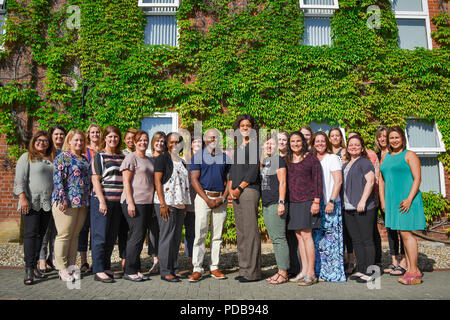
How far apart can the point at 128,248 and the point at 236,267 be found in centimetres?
196

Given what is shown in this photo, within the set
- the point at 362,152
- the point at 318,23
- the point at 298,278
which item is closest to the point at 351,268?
the point at 298,278

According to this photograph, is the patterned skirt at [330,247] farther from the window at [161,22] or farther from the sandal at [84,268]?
the window at [161,22]

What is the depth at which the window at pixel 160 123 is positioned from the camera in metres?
7.65

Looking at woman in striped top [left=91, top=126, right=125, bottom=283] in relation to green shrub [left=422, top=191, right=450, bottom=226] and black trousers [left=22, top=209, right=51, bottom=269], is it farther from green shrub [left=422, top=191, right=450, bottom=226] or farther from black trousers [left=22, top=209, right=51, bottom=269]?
green shrub [left=422, top=191, right=450, bottom=226]

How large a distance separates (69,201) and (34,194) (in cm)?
54

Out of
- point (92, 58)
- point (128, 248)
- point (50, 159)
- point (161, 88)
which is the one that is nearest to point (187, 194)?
point (128, 248)

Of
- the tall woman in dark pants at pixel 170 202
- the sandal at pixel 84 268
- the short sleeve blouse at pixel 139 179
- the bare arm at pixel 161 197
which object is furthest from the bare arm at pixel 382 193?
the sandal at pixel 84 268

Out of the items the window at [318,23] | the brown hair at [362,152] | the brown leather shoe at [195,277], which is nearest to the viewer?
the brown leather shoe at [195,277]

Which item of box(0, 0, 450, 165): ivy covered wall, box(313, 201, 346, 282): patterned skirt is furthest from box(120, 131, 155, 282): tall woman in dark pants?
box(0, 0, 450, 165): ivy covered wall

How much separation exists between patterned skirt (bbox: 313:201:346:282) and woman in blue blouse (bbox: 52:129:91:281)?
3364mm

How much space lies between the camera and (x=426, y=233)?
24.8ft

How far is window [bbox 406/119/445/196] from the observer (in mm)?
7957

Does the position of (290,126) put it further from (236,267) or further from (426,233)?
(426,233)

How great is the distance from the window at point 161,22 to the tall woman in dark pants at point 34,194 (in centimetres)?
468
